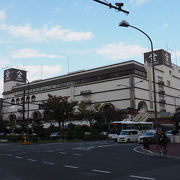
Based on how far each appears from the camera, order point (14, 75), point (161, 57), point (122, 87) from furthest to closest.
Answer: point (14, 75) → point (161, 57) → point (122, 87)

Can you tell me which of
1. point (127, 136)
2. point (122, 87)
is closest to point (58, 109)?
point (127, 136)

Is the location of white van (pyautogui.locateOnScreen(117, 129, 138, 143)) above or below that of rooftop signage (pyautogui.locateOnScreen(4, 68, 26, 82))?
below

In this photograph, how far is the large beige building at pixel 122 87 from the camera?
220 feet

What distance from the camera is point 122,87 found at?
222 ft

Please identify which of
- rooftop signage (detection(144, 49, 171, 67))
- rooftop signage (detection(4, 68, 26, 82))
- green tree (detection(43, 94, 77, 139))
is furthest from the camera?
rooftop signage (detection(4, 68, 26, 82))

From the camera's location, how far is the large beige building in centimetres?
6700

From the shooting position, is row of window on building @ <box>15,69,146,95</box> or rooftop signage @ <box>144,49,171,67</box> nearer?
row of window on building @ <box>15,69,146,95</box>

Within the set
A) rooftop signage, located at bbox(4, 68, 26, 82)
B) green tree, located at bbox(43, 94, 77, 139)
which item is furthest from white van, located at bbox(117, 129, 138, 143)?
rooftop signage, located at bbox(4, 68, 26, 82)

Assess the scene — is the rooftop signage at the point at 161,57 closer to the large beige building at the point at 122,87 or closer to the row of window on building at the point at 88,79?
the large beige building at the point at 122,87

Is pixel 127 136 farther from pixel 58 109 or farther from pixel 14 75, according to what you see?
pixel 14 75

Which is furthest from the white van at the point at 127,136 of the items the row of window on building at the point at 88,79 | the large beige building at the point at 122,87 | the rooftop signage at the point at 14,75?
the rooftop signage at the point at 14,75

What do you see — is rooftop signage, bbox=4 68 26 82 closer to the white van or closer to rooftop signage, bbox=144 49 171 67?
rooftop signage, bbox=144 49 171 67

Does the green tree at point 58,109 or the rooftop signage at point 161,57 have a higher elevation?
the rooftop signage at point 161,57

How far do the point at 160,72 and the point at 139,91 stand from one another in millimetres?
15461
